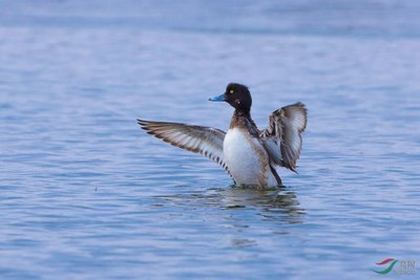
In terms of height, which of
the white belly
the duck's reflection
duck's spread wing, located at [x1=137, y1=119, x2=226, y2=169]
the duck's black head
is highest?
the duck's black head

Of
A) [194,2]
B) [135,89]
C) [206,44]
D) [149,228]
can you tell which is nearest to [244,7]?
[194,2]

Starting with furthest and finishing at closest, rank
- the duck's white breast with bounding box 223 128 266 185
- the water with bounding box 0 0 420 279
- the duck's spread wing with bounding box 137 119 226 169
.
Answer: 1. the duck's spread wing with bounding box 137 119 226 169
2. the duck's white breast with bounding box 223 128 266 185
3. the water with bounding box 0 0 420 279

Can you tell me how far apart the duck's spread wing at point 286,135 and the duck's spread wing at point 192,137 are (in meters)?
0.59

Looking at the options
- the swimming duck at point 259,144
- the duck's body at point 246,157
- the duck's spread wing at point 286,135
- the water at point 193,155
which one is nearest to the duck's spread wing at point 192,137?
the swimming duck at point 259,144

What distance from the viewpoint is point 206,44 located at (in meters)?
23.8

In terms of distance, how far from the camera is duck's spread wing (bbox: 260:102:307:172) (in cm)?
1141

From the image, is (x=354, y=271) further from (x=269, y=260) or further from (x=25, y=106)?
(x=25, y=106)

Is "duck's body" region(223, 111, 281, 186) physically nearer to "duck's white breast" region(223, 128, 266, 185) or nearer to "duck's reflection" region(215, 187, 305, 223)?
"duck's white breast" region(223, 128, 266, 185)

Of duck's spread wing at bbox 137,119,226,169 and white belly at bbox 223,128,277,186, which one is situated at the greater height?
duck's spread wing at bbox 137,119,226,169

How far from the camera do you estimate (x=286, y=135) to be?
460 inches

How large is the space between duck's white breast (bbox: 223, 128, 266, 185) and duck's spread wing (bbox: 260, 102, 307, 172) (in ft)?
0.56

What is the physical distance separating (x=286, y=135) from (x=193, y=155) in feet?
6.94

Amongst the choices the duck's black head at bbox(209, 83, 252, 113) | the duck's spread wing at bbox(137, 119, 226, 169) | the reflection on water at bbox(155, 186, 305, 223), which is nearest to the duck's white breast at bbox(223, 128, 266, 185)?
the reflection on water at bbox(155, 186, 305, 223)

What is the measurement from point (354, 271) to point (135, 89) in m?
10.9
